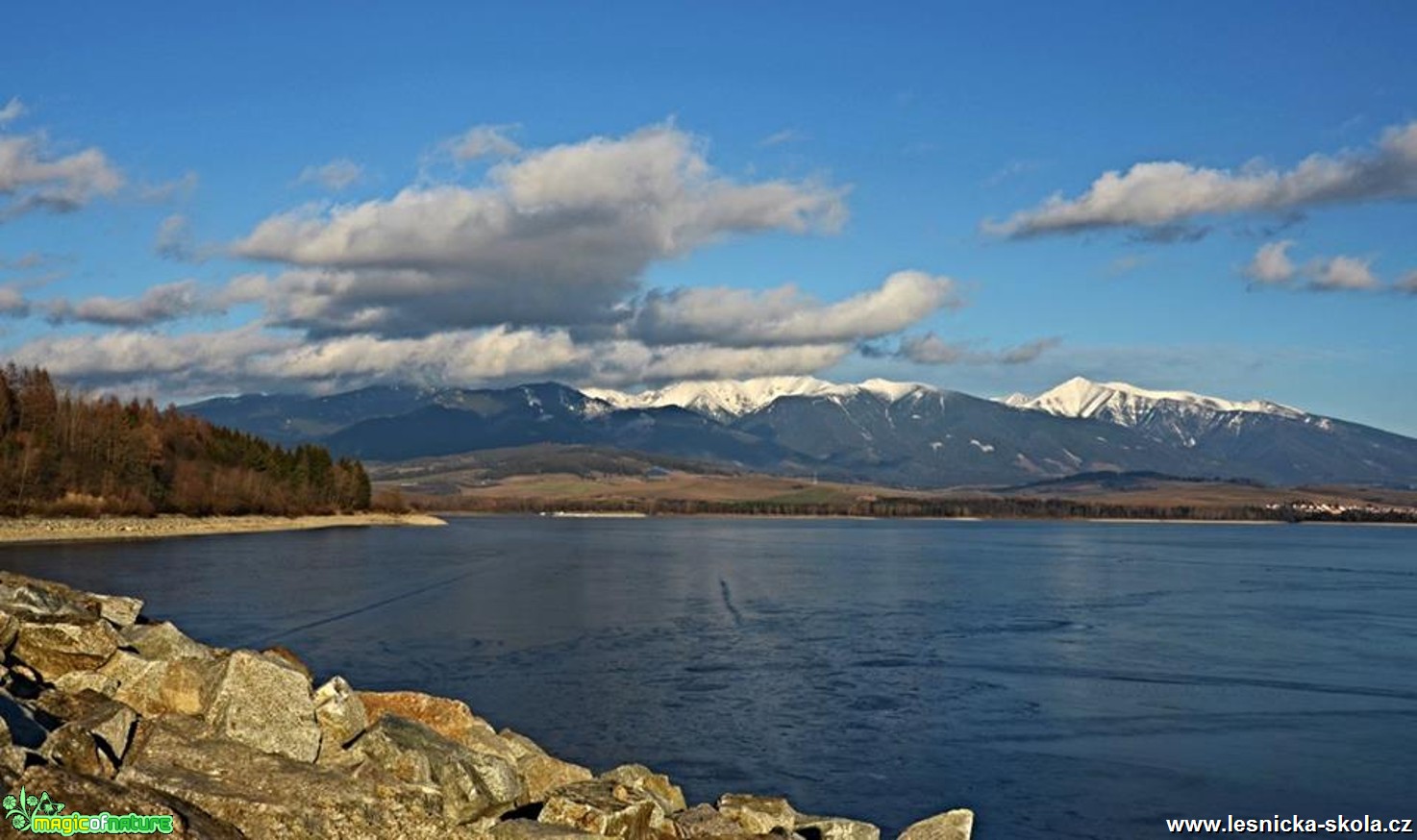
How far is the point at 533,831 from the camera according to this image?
1511 cm

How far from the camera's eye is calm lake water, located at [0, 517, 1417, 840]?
24.8 m

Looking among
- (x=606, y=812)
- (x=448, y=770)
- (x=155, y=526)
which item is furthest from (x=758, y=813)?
(x=155, y=526)

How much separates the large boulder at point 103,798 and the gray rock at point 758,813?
24.9 ft

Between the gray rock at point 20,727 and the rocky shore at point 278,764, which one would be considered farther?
the rocky shore at point 278,764

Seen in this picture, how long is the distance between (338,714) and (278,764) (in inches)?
99.1

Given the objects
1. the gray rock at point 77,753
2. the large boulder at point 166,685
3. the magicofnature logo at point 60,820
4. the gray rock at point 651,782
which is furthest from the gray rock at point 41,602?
the gray rock at point 651,782

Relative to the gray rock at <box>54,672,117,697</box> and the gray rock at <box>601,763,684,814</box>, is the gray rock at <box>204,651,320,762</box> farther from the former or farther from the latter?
the gray rock at <box>601,763,684,814</box>

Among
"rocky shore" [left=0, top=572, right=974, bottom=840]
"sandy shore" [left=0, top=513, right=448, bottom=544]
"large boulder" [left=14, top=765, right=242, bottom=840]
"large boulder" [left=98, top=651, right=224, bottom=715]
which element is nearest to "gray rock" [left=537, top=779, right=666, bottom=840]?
"rocky shore" [left=0, top=572, right=974, bottom=840]

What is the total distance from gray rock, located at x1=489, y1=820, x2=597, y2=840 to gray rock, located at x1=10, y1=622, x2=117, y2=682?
867cm

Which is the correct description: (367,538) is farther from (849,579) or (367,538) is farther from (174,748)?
(174,748)

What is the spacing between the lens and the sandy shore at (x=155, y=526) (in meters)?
99.4

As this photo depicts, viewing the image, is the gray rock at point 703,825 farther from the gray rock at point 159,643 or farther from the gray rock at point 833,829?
the gray rock at point 159,643


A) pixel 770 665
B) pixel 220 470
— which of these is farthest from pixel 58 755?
pixel 220 470

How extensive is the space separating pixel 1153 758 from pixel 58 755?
71.8ft
